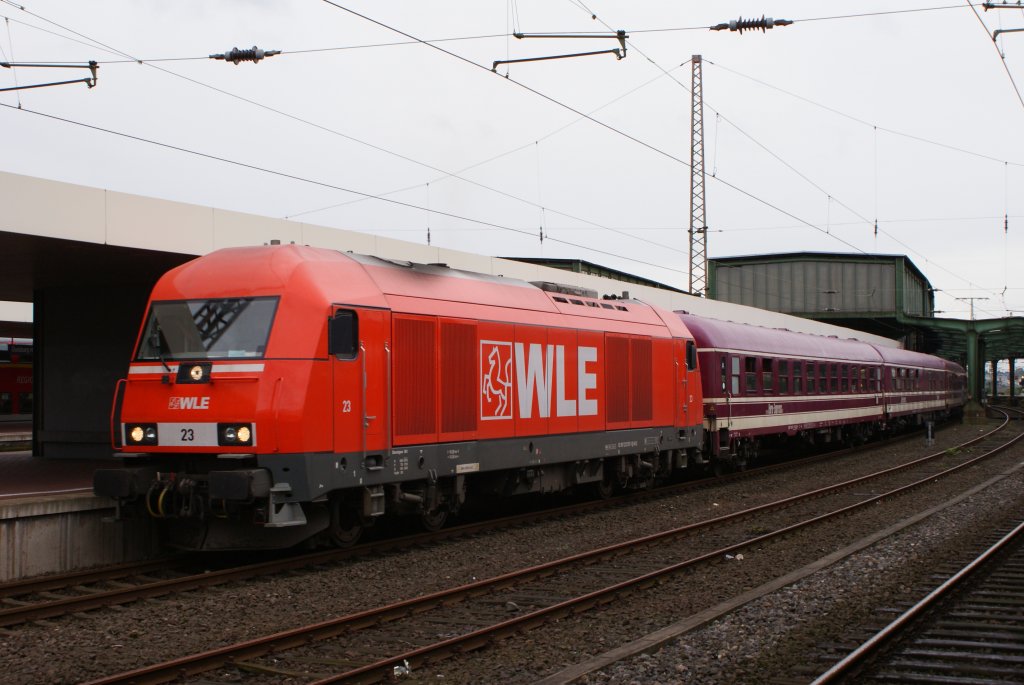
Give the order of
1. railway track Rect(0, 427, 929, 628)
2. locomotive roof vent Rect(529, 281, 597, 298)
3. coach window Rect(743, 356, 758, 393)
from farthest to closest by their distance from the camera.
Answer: coach window Rect(743, 356, 758, 393)
locomotive roof vent Rect(529, 281, 597, 298)
railway track Rect(0, 427, 929, 628)

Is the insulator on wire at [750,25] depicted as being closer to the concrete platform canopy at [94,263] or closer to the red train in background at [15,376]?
the concrete platform canopy at [94,263]

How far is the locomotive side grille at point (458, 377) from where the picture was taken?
13461 mm

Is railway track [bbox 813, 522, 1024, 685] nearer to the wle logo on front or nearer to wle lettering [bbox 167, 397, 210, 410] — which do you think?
the wle logo on front

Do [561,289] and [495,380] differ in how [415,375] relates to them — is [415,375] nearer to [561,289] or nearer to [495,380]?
[495,380]

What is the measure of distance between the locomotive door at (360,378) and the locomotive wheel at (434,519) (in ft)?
7.62

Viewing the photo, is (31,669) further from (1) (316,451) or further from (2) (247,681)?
(1) (316,451)

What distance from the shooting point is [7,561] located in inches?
448

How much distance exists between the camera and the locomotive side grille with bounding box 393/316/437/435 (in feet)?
41.2

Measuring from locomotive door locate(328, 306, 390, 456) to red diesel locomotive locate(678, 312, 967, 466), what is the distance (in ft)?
38.6

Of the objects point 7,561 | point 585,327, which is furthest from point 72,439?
point 585,327

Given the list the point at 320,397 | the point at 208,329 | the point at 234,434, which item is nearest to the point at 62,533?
the point at 234,434

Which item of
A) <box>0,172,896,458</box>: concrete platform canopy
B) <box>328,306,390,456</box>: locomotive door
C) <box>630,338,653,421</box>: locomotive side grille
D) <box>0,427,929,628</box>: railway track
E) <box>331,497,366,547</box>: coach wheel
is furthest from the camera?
<box>630,338,653,421</box>: locomotive side grille

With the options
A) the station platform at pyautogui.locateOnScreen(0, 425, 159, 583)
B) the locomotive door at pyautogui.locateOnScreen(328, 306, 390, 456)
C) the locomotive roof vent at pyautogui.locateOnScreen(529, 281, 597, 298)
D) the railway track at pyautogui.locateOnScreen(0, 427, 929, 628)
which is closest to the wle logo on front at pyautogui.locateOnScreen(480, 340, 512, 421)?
the railway track at pyautogui.locateOnScreen(0, 427, 929, 628)

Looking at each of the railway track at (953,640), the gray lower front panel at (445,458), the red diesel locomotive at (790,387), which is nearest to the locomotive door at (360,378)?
the gray lower front panel at (445,458)
